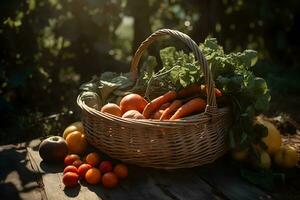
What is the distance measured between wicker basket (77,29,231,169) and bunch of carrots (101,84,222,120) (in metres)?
0.10

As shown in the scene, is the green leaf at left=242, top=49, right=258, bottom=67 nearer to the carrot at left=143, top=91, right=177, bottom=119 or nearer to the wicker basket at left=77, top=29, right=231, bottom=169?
the wicker basket at left=77, top=29, right=231, bottom=169

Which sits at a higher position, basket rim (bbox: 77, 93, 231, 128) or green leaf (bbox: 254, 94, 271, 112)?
green leaf (bbox: 254, 94, 271, 112)

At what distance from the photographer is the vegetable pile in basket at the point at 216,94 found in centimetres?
255

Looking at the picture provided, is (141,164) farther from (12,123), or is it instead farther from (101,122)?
(12,123)

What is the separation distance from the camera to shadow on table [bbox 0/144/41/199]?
2.45 m

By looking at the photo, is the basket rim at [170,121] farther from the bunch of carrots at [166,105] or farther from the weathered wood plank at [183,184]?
the weathered wood plank at [183,184]

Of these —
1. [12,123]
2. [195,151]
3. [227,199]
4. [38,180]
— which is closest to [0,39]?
[12,123]

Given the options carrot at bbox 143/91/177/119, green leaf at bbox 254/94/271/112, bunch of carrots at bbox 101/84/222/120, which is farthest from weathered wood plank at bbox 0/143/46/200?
green leaf at bbox 254/94/271/112

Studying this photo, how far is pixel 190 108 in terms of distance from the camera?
249 cm

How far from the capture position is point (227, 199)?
2369 mm

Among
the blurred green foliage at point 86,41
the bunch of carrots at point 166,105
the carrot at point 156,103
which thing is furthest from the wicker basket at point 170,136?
the blurred green foliage at point 86,41

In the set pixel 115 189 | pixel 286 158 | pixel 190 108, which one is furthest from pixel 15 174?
pixel 286 158

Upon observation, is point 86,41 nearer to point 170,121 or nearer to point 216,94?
point 216,94

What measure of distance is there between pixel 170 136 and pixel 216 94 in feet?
1.32
